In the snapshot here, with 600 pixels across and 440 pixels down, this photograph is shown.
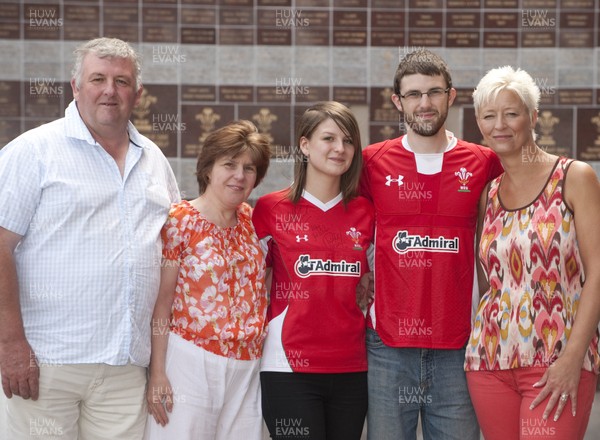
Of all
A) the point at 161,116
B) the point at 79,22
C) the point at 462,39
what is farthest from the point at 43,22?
the point at 462,39

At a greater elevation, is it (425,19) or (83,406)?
(425,19)

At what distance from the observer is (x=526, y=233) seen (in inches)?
94.3

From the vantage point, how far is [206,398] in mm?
2488

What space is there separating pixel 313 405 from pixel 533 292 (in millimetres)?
738

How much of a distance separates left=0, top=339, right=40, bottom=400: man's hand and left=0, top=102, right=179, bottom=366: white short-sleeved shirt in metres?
0.04

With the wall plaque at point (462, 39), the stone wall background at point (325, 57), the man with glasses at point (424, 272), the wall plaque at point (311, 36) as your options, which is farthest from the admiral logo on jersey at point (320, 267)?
the wall plaque at point (462, 39)

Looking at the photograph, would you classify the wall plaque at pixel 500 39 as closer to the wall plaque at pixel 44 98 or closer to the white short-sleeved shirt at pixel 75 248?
the wall plaque at pixel 44 98

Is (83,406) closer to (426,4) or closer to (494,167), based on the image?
(494,167)

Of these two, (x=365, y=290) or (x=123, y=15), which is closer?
(x=365, y=290)

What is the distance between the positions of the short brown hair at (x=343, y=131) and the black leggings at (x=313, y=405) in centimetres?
57

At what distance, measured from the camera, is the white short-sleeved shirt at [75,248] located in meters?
2.41

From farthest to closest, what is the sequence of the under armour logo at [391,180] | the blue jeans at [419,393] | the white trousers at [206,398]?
the under armour logo at [391,180] < the blue jeans at [419,393] < the white trousers at [206,398]

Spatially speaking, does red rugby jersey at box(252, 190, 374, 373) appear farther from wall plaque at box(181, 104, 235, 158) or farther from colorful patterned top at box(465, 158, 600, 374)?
wall plaque at box(181, 104, 235, 158)

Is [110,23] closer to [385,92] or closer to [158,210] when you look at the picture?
[385,92]
